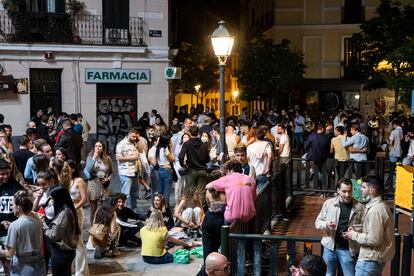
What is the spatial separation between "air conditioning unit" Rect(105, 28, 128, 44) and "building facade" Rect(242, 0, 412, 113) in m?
16.7

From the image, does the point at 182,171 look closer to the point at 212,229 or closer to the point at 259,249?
the point at 212,229

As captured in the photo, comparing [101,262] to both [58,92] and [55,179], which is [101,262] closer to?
[55,179]

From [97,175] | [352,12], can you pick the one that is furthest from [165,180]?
[352,12]

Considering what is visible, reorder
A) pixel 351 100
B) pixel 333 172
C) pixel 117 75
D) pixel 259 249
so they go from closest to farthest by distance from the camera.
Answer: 1. pixel 259 249
2. pixel 333 172
3. pixel 117 75
4. pixel 351 100

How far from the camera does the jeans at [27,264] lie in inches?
254

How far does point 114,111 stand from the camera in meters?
23.7

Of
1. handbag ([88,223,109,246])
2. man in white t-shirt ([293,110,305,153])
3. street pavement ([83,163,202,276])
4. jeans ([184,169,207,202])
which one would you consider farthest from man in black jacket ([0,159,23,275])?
man in white t-shirt ([293,110,305,153])

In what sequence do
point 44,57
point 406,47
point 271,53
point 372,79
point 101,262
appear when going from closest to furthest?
point 101,262, point 406,47, point 44,57, point 372,79, point 271,53

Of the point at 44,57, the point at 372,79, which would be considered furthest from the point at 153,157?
the point at 372,79

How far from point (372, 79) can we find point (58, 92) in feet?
44.9

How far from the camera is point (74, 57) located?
74.4 ft

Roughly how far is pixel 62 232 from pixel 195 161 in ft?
15.6

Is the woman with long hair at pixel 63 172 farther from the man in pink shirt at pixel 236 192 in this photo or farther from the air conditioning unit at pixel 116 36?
the air conditioning unit at pixel 116 36

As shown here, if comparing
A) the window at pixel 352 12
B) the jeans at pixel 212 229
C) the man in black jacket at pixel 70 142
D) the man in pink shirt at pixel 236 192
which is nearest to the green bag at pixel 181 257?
the jeans at pixel 212 229
